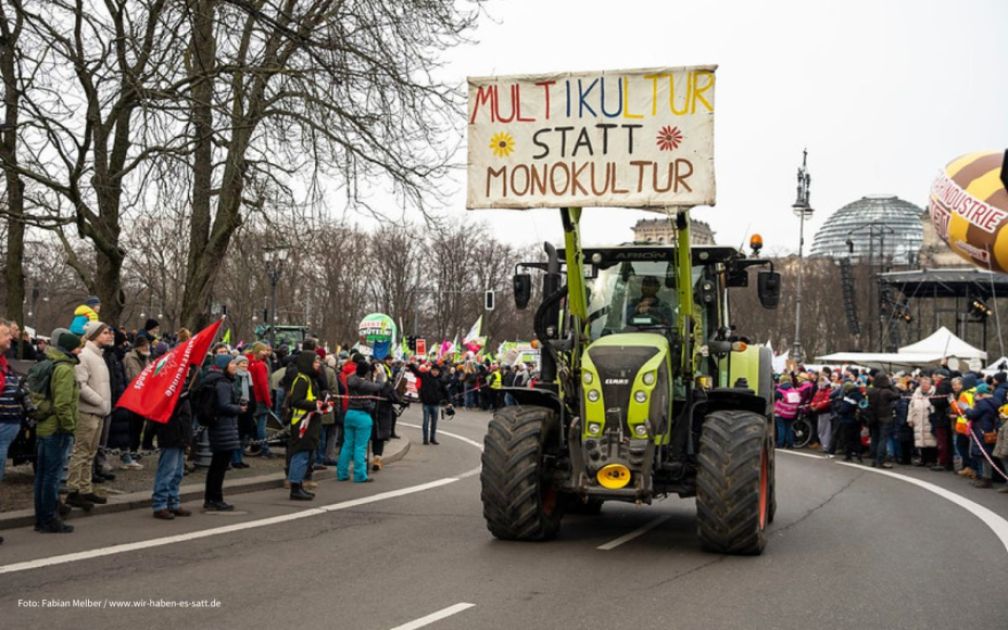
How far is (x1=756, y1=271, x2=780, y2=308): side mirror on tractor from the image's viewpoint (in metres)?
11.3

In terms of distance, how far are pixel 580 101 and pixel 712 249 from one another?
233 cm

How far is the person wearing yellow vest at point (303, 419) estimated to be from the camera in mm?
13156

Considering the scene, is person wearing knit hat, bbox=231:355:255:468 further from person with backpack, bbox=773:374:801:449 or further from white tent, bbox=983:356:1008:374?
white tent, bbox=983:356:1008:374

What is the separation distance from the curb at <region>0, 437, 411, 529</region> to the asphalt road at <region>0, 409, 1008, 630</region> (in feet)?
1.56

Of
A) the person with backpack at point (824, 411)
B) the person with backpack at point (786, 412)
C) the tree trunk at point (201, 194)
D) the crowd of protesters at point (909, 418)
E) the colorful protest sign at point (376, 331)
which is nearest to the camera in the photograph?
the tree trunk at point (201, 194)

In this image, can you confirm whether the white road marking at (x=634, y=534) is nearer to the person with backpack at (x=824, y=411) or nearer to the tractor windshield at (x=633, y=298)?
the tractor windshield at (x=633, y=298)

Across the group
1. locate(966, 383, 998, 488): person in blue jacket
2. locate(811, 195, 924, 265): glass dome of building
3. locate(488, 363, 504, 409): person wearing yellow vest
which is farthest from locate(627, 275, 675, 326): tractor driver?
locate(811, 195, 924, 265): glass dome of building

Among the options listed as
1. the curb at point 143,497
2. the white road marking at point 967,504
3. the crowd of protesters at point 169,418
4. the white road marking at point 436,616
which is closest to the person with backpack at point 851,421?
the white road marking at point 967,504

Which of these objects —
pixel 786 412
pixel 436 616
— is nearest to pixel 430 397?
pixel 786 412

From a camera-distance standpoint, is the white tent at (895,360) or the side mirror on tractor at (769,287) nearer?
the side mirror on tractor at (769,287)

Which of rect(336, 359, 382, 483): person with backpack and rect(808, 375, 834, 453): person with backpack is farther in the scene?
rect(808, 375, 834, 453): person with backpack

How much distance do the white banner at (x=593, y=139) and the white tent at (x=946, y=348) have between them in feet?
110

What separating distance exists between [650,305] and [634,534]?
7.83ft

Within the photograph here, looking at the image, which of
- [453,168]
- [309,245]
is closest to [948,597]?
[453,168]
